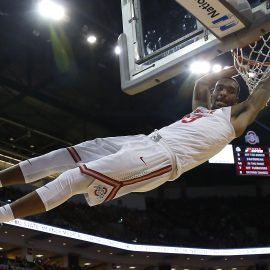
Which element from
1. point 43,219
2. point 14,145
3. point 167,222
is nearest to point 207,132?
point 43,219

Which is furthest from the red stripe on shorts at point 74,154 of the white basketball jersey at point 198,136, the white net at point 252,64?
the white net at point 252,64

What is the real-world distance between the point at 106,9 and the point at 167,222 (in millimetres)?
11093

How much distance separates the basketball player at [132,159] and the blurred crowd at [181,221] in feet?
41.0

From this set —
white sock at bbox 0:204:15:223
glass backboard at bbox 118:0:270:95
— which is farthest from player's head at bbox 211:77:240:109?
white sock at bbox 0:204:15:223

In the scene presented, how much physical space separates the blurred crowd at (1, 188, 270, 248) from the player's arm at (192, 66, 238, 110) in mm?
12194

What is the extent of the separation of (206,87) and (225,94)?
0.88ft

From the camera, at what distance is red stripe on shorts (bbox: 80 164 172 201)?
3174 mm

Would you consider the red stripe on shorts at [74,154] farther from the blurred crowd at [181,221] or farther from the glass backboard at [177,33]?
the blurred crowd at [181,221]

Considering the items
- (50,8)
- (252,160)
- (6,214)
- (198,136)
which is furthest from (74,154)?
(252,160)

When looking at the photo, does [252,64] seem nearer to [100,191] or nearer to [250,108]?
[250,108]

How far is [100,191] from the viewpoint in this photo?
327 cm

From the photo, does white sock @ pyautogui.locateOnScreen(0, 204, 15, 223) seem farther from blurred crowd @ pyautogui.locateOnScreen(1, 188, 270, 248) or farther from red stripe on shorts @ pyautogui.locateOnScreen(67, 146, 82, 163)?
blurred crowd @ pyautogui.locateOnScreen(1, 188, 270, 248)

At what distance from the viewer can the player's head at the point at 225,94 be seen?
387cm

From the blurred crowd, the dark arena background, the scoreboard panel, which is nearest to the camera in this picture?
the dark arena background
